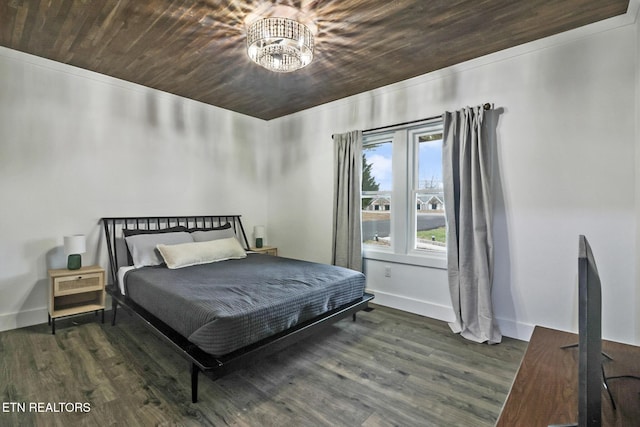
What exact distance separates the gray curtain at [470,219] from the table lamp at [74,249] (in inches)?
145

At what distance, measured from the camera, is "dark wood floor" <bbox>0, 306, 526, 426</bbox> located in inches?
71.6

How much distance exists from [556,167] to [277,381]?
2.86 metres

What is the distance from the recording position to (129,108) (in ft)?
12.0

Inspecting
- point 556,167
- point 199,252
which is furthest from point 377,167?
point 199,252

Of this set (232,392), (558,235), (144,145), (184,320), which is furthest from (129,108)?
(558,235)

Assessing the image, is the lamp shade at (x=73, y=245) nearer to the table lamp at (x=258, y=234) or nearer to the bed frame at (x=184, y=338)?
the bed frame at (x=184, y=338)

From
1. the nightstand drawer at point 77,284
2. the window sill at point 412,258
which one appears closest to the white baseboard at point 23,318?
the nightstand drawer at point 77,284

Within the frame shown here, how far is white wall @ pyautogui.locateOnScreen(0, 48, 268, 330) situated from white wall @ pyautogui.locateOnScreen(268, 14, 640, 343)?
2968mm

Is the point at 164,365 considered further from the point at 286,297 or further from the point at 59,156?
the point at 59,156

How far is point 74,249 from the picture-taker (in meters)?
3.02

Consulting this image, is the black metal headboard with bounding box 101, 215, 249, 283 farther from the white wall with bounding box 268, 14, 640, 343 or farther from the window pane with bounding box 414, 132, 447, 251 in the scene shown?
the white wall with bounding box 268, 14, 640, 343

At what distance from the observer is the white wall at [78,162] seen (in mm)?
2969

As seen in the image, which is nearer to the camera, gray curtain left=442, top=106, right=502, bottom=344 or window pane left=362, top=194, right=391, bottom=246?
A: gray curtain left=442, top=106, right=502, bottom=344

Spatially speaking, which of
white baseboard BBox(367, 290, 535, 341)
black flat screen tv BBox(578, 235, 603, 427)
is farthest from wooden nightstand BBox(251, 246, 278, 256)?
black flat screen tv BBox(578, 235, 603, 427)
